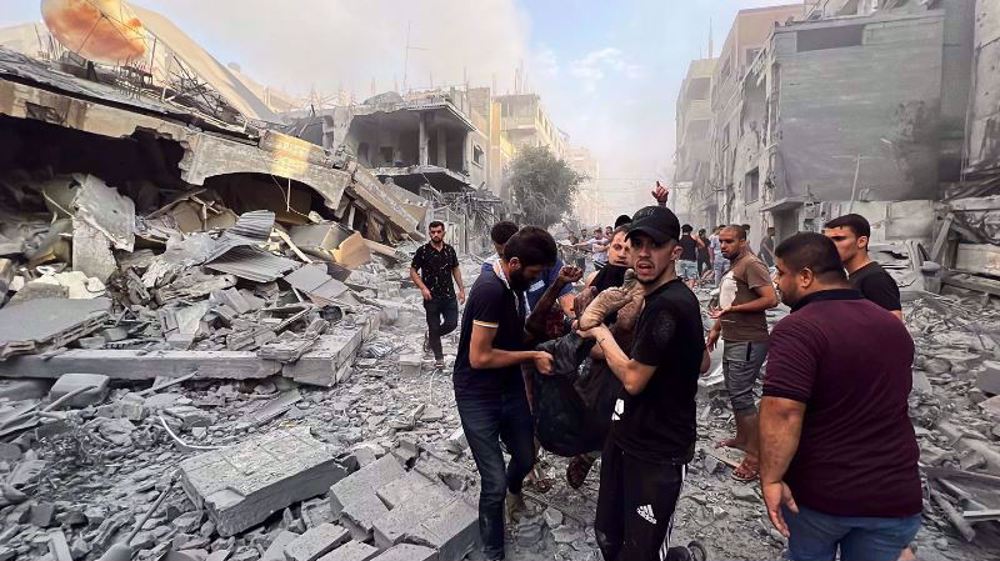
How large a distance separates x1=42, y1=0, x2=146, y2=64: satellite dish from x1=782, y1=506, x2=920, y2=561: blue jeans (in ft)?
46.0

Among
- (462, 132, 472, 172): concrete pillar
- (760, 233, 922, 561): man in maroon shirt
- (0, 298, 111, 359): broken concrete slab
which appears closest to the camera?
(760, 233, 922, 561): man in maroon shirt

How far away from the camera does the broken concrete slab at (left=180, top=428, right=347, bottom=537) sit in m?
2.68

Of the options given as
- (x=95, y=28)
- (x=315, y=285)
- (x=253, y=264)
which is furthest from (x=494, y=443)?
(x=95, y=28)

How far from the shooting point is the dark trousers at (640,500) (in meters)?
1.73

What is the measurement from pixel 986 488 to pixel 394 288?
29.7 ft

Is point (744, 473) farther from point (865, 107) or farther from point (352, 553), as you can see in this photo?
point (865, 107)

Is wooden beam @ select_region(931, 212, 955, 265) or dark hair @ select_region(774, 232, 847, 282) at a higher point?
wooden beam @ select_region(931, 212, 955, 265)

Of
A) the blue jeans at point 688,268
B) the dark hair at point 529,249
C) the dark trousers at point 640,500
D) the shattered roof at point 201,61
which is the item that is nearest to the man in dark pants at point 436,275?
the dark hair at point 529,249

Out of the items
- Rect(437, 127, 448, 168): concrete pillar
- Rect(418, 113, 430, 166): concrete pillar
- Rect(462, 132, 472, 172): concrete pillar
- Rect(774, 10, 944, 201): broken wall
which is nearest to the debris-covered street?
Rect(774, 10, 944, 201): broken wall

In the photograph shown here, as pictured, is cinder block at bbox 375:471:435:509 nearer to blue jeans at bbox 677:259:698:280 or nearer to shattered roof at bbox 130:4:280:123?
blue jeans at bbox 677:259:698:280

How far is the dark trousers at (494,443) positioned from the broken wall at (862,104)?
51.7 feet

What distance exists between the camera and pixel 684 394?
1740mm

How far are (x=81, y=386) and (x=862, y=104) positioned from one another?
1920cm

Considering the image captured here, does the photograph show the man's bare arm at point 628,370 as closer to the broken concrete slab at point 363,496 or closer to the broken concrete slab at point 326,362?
the broken concrete slab at point 363,496
